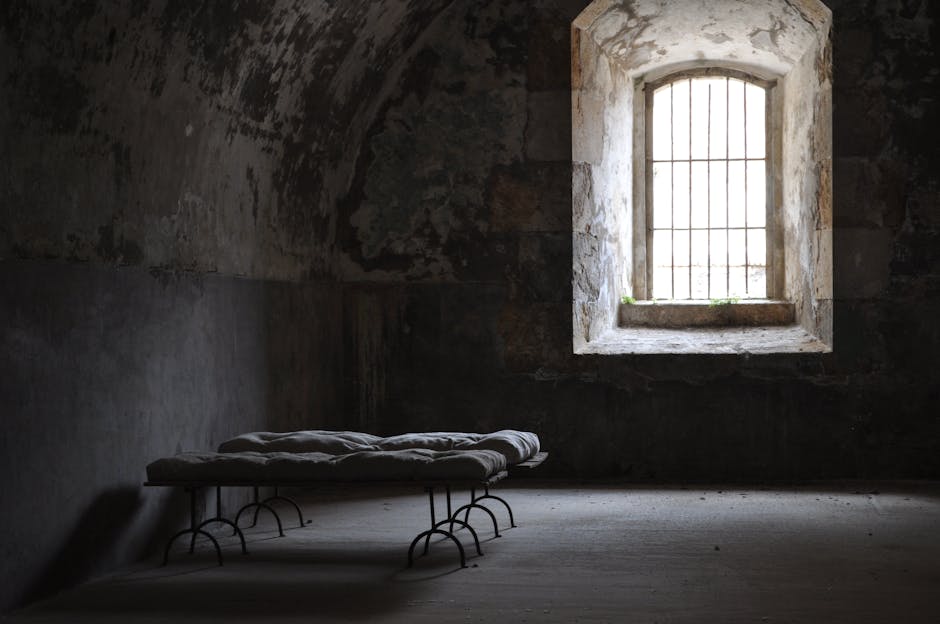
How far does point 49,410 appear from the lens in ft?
14.9

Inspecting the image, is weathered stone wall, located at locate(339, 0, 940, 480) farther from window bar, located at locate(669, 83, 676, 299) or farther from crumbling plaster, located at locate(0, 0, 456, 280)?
window bar, located at locate(669, 83, 676, 299)

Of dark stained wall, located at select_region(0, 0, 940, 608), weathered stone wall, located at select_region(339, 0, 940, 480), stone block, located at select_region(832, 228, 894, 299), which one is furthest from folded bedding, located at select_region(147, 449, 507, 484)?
stone block, located at select_region(832, 228, 894, 299)

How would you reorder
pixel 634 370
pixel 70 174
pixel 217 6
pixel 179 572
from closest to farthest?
pixel 70 174, pixel 179 572, pixel 217 6, pixel 634 370

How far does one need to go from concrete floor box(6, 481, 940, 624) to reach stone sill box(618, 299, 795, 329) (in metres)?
1.94

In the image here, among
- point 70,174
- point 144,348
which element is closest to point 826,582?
point 144,348

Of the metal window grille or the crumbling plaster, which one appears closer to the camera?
the crumbling plaster

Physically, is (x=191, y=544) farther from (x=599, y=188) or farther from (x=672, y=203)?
(x=672, y=203)

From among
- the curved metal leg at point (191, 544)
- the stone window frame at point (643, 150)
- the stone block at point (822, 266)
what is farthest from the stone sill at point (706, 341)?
the curved metal leg at point (191, 544)

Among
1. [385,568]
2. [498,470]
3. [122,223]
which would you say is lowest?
[385,568]

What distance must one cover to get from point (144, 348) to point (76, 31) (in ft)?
4.89

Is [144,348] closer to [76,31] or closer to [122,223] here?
[122,223]

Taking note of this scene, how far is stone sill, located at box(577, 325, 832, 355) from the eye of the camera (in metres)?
7.67

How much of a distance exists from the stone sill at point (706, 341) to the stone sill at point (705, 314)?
0.08 metres

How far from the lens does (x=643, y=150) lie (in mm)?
8945
